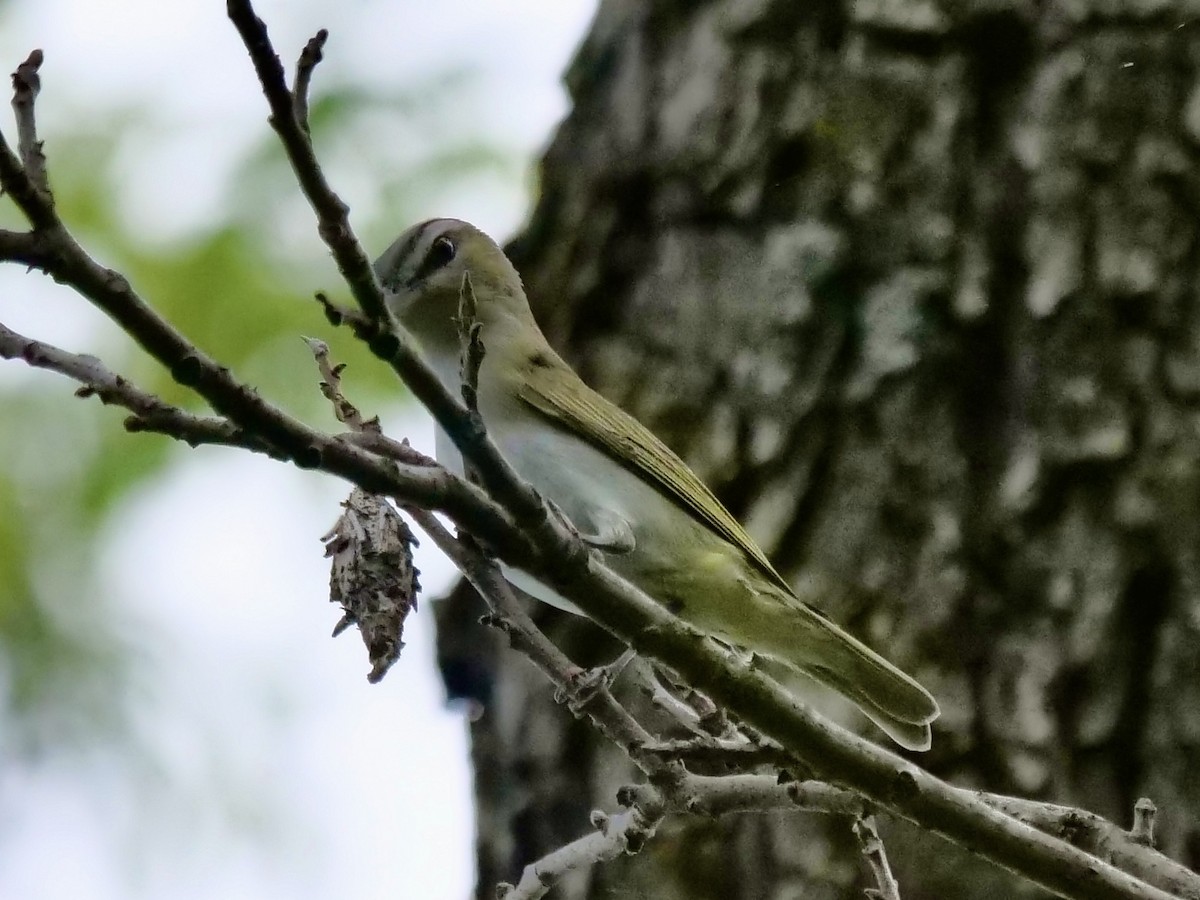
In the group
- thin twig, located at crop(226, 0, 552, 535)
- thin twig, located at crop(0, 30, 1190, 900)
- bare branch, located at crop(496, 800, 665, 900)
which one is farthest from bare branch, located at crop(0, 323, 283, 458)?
bare branch, located at crop(496, 800, 665, 900)

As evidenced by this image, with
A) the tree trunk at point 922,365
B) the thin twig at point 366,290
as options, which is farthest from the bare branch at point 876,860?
the thin twig at point 366,290

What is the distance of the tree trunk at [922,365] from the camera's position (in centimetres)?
267

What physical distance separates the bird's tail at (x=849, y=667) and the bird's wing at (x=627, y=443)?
5.8 inches

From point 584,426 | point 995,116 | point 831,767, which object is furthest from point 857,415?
point 831,767

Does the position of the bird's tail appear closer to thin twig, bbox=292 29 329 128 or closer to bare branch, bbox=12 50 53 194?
thin twig, bbox=292 29 329 128

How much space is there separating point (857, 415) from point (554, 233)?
3.03 ft

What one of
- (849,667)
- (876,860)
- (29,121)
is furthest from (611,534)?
(29,121)

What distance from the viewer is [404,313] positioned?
312cm

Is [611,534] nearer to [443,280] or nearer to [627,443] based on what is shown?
[627,443]

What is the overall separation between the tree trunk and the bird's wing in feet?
0.84

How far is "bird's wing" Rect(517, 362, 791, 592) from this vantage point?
104 inches

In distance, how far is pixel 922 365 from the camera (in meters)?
2.91

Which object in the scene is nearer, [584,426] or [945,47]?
[584,426]

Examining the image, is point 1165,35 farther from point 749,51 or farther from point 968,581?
point 968,581
